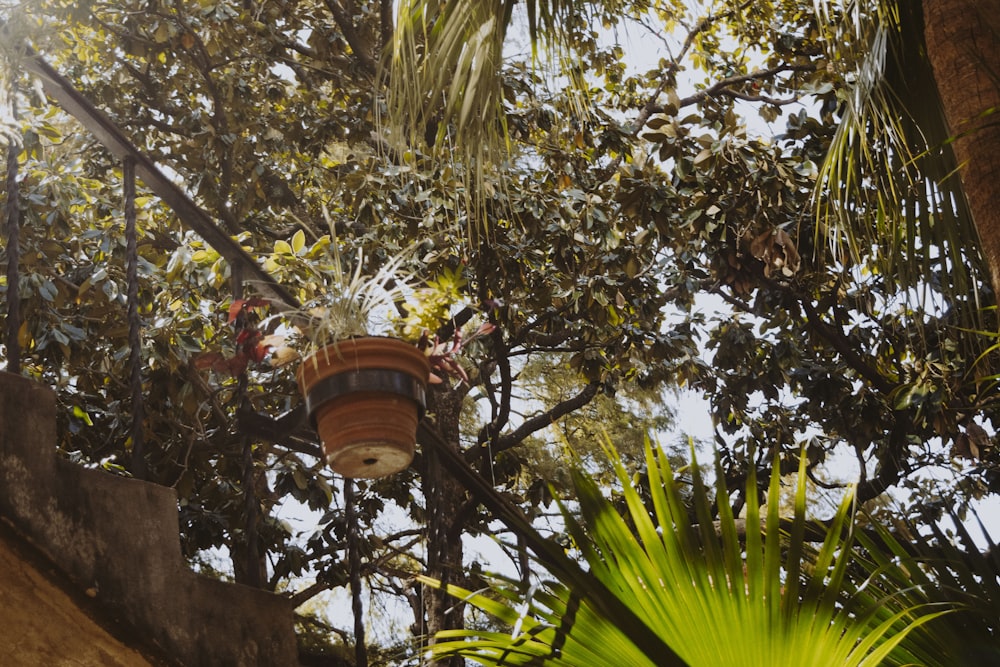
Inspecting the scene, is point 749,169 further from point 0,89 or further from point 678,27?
point 678,27

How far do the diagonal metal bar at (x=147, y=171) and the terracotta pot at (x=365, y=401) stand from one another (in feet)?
1.03

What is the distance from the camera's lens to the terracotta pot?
6.98ft

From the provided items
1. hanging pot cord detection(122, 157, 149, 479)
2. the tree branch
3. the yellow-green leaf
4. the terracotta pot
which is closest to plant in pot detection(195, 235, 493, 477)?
the terracotta pot

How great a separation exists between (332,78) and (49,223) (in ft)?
8.42

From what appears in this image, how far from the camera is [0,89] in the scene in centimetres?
219

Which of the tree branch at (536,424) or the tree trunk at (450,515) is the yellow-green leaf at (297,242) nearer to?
the tree trunk at (450,515)

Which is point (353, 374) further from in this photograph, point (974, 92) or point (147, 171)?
point (974, 92)

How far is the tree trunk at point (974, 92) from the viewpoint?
1573 millimetres

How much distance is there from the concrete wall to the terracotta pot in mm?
369

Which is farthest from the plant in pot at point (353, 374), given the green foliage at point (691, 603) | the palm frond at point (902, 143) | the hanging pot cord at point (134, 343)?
the palm frond at point (902, 143)

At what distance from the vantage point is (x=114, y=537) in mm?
1760

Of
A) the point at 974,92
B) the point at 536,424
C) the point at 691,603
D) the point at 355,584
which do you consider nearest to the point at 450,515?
the point at 536,424

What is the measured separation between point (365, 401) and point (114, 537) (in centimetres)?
58

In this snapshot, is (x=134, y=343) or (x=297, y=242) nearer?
(x=134, y=343)
